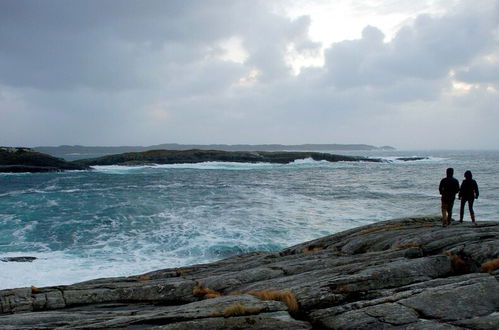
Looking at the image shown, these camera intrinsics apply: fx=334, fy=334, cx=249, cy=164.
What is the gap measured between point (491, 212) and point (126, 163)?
122m

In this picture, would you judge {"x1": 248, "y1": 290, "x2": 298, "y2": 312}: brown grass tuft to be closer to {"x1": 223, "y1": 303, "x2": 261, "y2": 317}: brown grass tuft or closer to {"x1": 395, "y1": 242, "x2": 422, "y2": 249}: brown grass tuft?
{"x1": 223, "y1": 303, "x2": 261, "y2": 317}: brown grass tuft

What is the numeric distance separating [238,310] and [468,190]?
44.2 feet

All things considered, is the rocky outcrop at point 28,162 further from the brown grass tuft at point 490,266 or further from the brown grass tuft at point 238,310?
the brown grass tuft at point 490,266

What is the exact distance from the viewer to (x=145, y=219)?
36156 mm

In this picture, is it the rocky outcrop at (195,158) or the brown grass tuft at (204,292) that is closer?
the brown grass tuft at (204,292)

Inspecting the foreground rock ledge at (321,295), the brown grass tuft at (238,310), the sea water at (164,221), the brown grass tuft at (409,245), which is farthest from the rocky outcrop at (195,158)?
the brown grass tuft at (238,310)

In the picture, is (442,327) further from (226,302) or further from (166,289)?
(166,289)

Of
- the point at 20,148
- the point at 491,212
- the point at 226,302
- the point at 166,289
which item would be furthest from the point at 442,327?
the point at 20,148

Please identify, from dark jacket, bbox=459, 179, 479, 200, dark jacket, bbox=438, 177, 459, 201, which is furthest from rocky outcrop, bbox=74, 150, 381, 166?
dark jacket, bbox=459, 179, 479, 200

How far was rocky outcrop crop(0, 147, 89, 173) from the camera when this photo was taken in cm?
10106

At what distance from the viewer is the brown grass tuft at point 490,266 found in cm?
913

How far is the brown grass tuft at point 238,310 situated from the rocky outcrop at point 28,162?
11434 cm

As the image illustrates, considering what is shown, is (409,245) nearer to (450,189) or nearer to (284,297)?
(450,189)

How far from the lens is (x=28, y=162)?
10562cm
